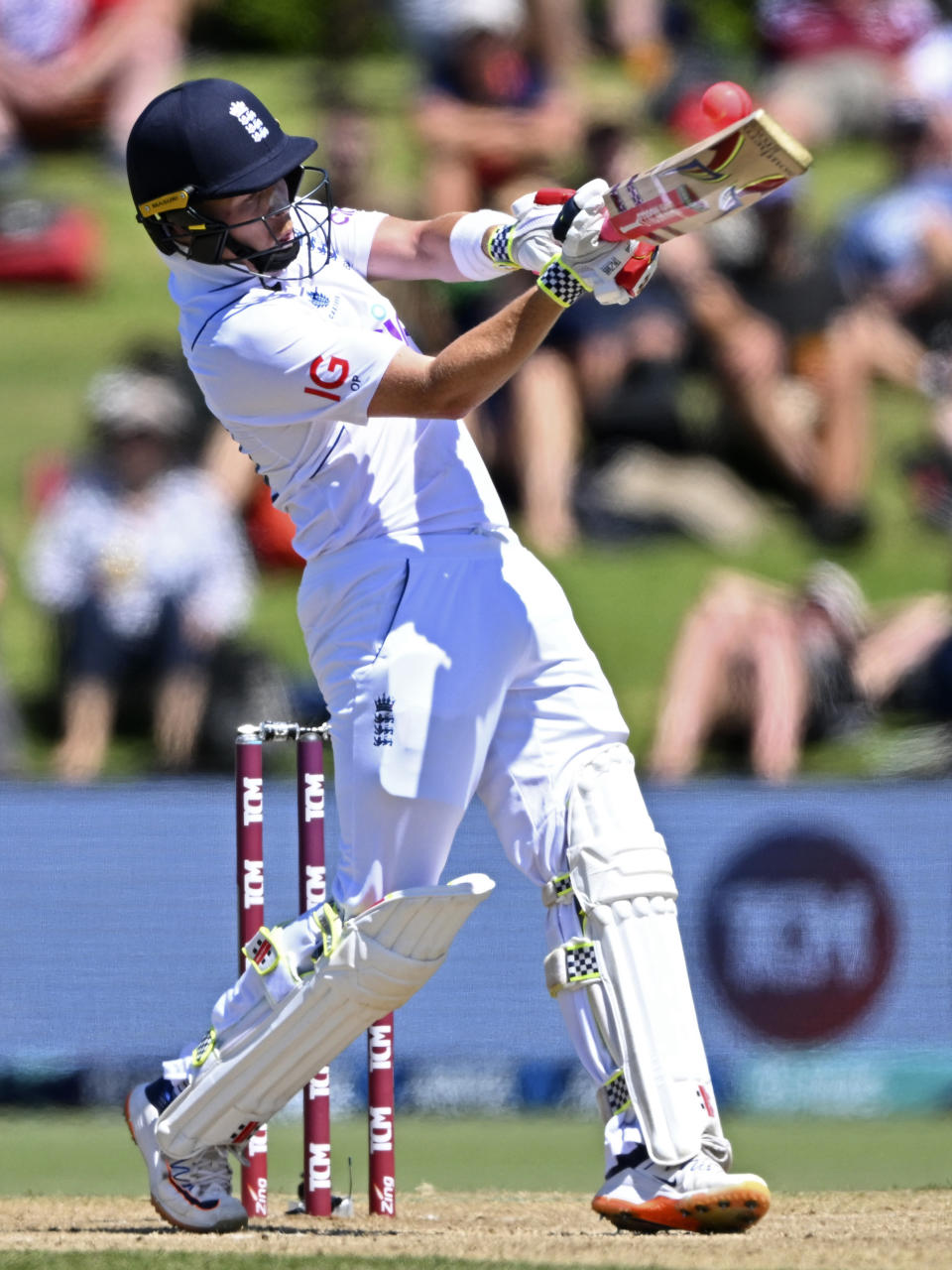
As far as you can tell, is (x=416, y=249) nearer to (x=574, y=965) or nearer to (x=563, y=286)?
(x=563, y=286)

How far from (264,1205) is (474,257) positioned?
2.15 m

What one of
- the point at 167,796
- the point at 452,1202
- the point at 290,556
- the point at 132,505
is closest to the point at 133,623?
the point at 132,505

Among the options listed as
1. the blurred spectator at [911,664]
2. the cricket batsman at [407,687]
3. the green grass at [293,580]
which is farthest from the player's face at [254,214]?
the blurred spectator at [911,664]

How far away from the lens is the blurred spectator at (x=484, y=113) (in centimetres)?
973

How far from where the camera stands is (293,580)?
30.2ft

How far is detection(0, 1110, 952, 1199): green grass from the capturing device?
5406mm

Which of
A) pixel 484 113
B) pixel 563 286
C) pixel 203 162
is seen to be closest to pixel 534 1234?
pixel 563 286

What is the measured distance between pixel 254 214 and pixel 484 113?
20.0ft

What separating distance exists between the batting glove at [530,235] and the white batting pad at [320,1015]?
121cm

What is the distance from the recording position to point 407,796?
388 centimetres

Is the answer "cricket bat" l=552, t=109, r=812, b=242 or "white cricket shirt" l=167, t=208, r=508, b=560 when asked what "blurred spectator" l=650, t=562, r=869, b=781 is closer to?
"white cricket shirt" l=167, t=208, r=508, b=560

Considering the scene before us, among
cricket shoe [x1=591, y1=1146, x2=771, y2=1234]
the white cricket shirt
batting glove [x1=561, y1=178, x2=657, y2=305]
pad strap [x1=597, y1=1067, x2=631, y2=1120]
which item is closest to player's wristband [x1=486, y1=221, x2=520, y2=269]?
the white cricket shirt

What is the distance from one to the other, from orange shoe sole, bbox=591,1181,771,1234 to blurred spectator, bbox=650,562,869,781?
13.3 feet

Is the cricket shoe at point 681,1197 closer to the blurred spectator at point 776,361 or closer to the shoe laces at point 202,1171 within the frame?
the shoe laces at point 202,1171
